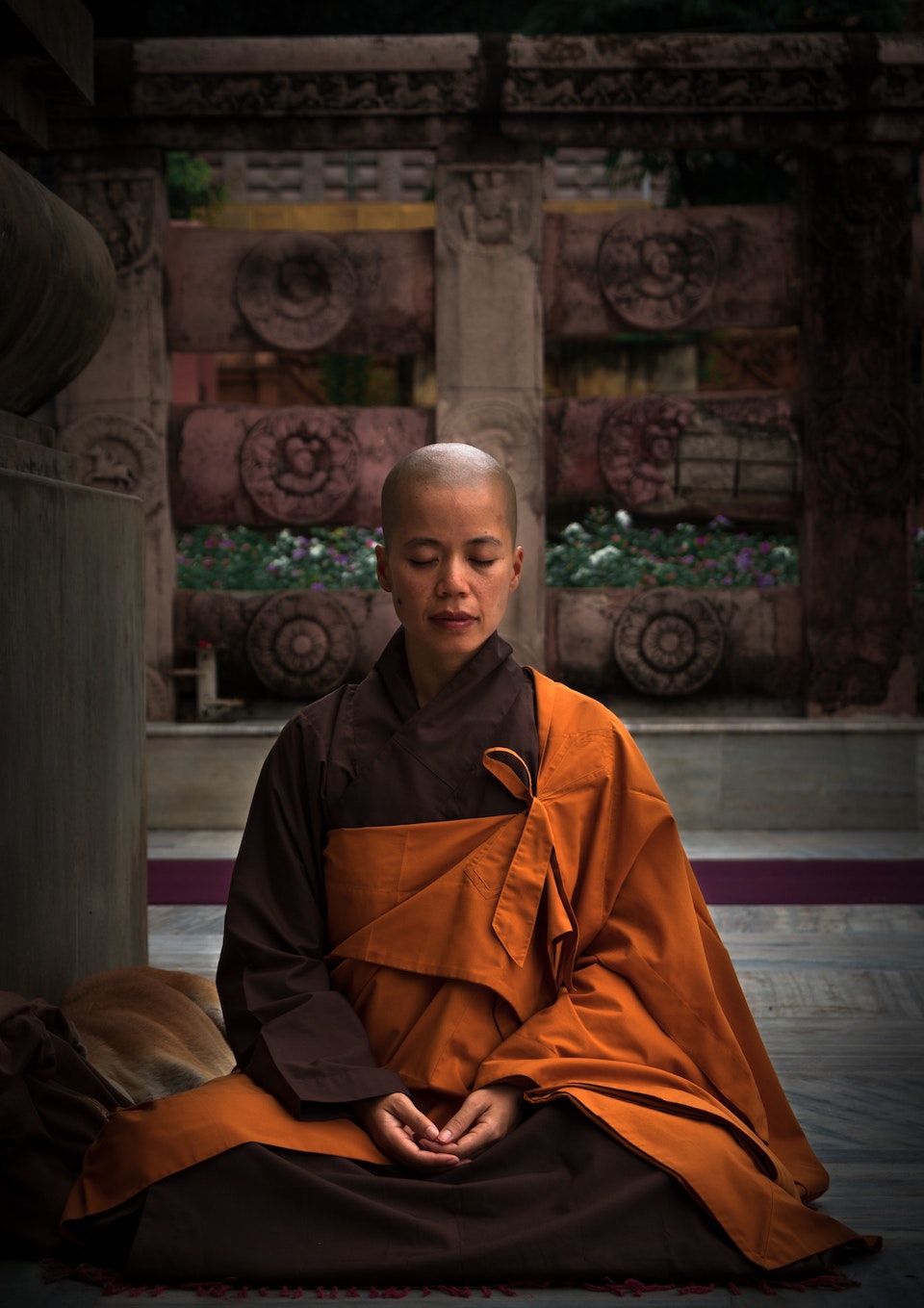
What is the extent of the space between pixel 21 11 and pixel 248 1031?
2.30 m

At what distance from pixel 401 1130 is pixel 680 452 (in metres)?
5.89

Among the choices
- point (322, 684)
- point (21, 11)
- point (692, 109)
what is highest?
point (692, 109)

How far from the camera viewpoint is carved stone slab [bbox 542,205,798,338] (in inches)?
301

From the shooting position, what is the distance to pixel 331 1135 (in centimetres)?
224

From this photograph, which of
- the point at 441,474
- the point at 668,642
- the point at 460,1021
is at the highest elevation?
the point at 441,474

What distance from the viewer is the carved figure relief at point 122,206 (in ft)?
24.9

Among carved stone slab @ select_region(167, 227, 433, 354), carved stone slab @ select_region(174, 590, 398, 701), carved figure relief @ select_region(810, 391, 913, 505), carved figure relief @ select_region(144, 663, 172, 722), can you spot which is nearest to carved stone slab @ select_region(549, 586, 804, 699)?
carved figure relief @ select_region(810, 391, 913, 505)

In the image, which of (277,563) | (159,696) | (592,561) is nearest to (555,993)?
(159,696)

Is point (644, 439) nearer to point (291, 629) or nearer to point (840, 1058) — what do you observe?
point (291, 629)

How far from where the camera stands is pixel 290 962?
7.81 ft

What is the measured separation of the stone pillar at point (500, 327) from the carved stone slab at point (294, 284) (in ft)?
0.67

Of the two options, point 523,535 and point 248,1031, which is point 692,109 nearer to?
point 523,535

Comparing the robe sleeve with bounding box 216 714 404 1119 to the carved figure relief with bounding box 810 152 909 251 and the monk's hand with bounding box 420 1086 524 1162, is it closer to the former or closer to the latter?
the monk's hand with bounding box 420 1086 524 1162

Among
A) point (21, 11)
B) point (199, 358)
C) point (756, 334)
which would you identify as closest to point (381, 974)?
point (21, 11)
